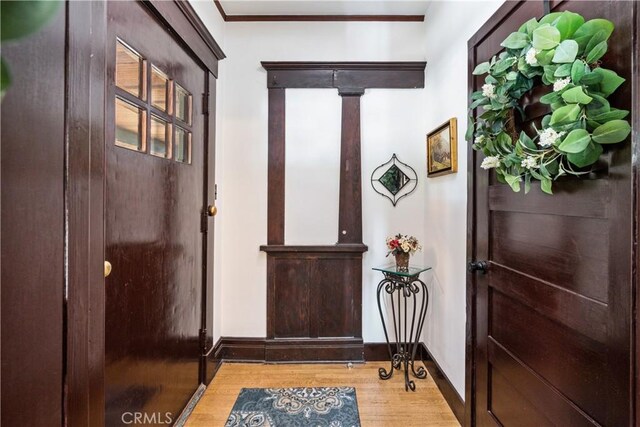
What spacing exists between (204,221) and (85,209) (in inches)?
55.1

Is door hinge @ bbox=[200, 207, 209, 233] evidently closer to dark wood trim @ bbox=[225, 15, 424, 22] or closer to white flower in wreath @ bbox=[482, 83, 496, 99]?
dark wood trim @ bbox=[225, 15, 424, 22]

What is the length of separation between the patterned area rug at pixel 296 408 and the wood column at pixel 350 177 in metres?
1.03

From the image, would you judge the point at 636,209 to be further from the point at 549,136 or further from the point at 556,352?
the point at 556,352

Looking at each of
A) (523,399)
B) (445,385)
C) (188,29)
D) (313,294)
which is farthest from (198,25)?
(445,385)

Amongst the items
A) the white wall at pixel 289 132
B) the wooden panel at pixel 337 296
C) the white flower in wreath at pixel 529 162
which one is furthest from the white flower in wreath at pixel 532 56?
the wooden panel at pixel 337 296

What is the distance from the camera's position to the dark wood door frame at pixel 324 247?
2.39m

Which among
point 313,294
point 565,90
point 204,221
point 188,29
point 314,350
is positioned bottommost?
point 314,350

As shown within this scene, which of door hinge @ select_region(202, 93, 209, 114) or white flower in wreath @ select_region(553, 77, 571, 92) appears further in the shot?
door hinge @ select_region(202, 93, 209, 114)

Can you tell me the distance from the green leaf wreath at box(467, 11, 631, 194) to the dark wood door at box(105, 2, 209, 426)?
1.42 m

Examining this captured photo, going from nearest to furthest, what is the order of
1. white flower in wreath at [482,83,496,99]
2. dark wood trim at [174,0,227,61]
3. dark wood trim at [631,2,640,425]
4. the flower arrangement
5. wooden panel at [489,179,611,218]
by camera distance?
dark wood trim at [631,2,640,425] < wooden panel at [489,179,611,218] < white flower in wreath at [482,83,496,99] < dark wood trim at [174,0,227,61] < the flower arrangement

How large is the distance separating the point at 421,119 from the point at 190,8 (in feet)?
5.56

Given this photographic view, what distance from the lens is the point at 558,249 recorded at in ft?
3.46

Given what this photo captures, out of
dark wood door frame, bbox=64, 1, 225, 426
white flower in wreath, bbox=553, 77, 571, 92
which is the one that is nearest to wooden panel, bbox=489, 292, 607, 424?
white flower in wreath, bbox=553, 77, 571, 92

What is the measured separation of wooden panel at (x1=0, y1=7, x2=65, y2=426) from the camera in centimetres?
50
